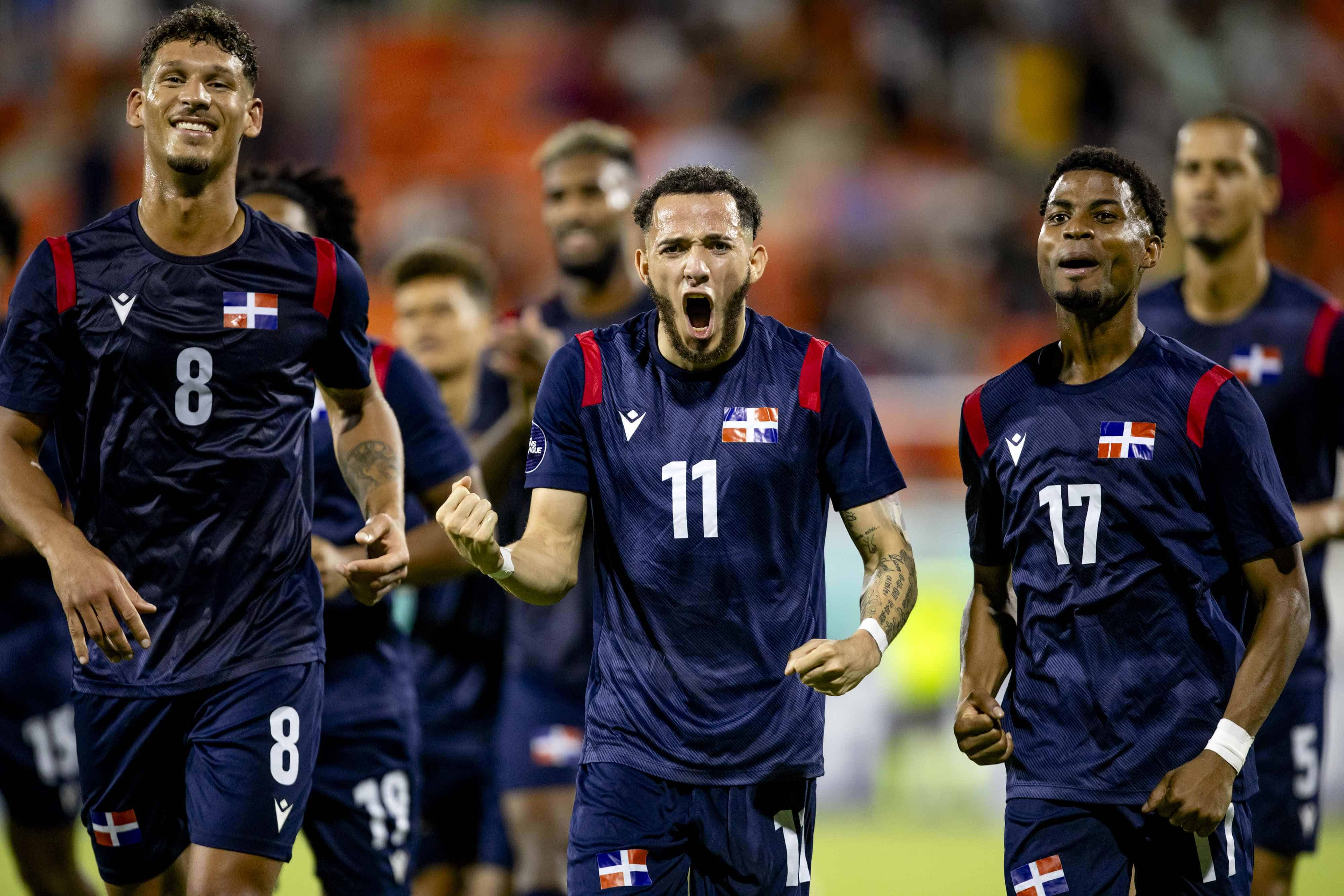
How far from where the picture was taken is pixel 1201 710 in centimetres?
421

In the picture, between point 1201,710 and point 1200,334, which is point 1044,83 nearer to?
point 1200,334

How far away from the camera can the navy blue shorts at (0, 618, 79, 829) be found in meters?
6.59

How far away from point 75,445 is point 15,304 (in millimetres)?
418

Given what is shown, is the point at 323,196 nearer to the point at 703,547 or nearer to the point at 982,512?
the point at 703,547

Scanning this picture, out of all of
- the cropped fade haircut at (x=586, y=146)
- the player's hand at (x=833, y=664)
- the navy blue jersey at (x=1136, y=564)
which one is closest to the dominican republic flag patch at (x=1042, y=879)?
the navy blue jersey at (x=1136, y=564)

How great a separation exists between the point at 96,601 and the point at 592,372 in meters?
1.45

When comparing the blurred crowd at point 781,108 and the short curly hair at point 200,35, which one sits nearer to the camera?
the short curly hair at point 200,35

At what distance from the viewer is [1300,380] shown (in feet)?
19.5

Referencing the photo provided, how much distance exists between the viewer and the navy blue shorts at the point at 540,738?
6316 millimetres

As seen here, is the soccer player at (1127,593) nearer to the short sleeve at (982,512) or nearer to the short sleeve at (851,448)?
the short sleeve at (982,512)

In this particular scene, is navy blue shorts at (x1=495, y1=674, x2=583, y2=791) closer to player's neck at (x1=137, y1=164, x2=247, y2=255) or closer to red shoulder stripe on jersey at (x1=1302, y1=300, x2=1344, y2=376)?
player's neck at (x1=137, y1=164, x2=247, y2=255)

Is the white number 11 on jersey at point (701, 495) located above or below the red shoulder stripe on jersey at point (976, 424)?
below

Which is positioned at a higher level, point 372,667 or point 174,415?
point 174,415

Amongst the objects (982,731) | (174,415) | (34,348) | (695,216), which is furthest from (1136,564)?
(34,348)
